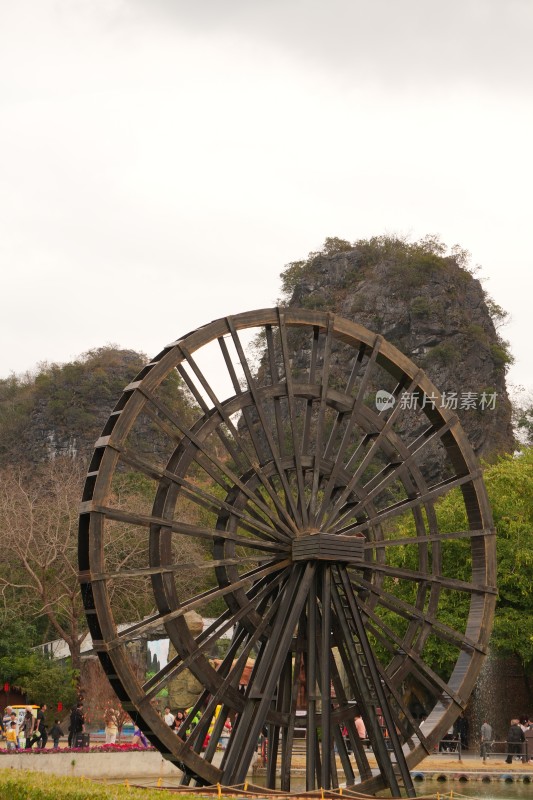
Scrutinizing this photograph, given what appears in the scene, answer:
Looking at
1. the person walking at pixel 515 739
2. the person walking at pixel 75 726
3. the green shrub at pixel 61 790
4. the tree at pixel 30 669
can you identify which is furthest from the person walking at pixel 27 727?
the green shrub at pixel 61 790

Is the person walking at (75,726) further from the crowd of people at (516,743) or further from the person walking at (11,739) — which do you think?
the crowd of people at (516,743)

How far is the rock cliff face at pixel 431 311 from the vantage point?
6291cm

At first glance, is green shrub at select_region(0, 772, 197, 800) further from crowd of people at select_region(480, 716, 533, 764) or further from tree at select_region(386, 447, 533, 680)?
tree at select_region(386, 447, 533, 680)

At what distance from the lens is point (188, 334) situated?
14664mm

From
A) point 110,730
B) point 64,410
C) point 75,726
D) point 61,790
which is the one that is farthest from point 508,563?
point 64,410

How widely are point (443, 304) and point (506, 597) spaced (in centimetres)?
3814

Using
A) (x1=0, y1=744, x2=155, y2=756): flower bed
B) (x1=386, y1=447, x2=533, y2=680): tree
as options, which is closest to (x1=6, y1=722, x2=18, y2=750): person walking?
(x1=0, y1=744, x2=155, y2=756): flower bed

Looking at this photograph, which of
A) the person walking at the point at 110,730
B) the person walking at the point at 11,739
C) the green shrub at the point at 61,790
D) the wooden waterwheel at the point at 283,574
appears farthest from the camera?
the person walking at the point at 110,730

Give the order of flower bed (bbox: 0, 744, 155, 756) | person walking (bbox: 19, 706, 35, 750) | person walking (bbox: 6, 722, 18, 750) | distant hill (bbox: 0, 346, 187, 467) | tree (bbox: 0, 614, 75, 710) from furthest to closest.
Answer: distant hill (bbox: 0, 346, 187, 467) → tree (bbox: 0, 614, 75, 710) → person walking (bbox: 19, 706, 35, 750) → person walking (bbox: 6, 722, 18, 750) → flower bed (bbox: 0, 744, 155, 756)

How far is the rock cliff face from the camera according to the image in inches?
2477

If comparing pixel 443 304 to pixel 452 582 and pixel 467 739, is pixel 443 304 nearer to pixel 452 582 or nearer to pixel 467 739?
pixel 467 739

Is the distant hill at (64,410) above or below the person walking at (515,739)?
above

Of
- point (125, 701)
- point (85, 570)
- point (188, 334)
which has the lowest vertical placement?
point (125, 701)

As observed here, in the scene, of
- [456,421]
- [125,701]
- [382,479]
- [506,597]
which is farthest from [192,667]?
[506,597]
